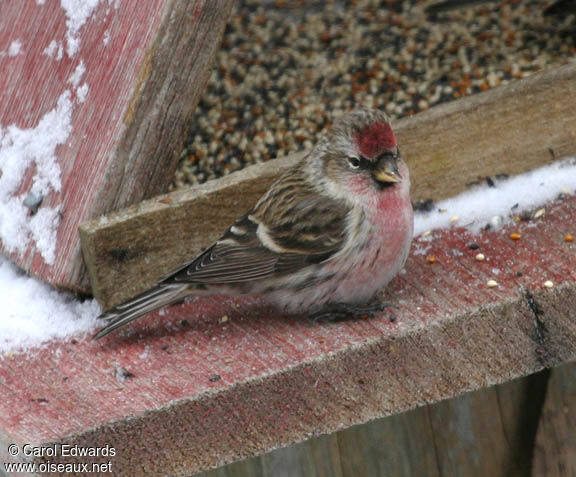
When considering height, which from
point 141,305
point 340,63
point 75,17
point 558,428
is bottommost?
point 558,428

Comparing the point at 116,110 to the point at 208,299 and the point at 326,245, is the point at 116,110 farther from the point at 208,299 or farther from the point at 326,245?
the point at 326,245

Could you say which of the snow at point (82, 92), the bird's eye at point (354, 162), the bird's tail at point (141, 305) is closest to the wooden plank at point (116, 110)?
the snow at point (82, 92)

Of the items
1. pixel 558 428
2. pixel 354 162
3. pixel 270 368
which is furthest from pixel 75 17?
pixel 558 428

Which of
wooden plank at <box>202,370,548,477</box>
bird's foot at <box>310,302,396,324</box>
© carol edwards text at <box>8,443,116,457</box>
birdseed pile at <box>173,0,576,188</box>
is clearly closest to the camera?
© carol edwards text at <box>8,443,116,457</box>

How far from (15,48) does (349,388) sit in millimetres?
1561

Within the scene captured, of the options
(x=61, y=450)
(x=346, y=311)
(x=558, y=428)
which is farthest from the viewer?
(x=558, y=428)

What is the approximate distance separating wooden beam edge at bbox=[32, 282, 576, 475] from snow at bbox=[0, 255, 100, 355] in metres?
0.58

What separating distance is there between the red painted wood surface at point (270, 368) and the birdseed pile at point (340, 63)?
2.77 ft

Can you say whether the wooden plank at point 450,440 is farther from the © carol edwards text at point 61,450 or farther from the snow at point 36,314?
the © carol edwards text at point 61,450

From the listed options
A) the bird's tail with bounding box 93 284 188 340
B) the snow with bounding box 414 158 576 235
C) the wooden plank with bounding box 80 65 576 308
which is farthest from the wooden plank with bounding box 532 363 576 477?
the bird's tail with bounding box 93 284 188 340

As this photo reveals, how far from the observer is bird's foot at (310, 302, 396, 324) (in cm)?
266

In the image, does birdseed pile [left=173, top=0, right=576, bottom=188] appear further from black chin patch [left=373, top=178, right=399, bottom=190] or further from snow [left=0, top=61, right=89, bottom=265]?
black chin patch [left=373, top=178, right=399, bottom=190]

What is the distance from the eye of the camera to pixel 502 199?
10.4 ft

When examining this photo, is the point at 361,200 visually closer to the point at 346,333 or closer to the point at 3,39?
the point at 346,333
